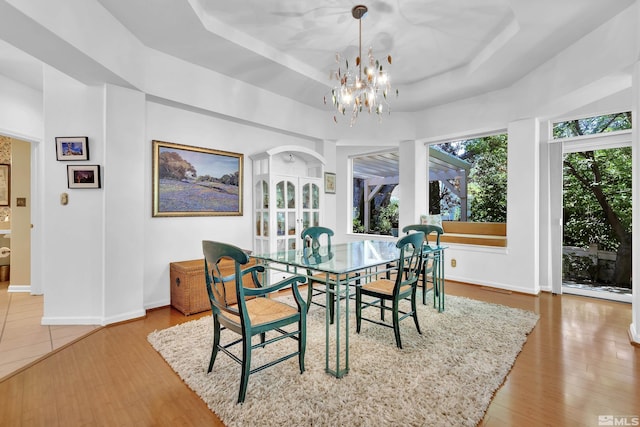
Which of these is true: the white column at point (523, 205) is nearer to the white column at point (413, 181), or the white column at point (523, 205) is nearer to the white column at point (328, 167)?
the white column at point (413, 181)

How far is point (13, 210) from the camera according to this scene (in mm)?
4207

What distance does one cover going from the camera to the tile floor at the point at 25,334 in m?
2.33

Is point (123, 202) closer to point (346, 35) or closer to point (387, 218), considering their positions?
point (346, 35)

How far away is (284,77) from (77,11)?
84.4 inches

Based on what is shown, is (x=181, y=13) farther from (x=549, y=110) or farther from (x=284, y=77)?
(x=549, y=110)

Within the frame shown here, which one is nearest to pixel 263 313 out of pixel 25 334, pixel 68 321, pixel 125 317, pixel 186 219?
pixel 125 317

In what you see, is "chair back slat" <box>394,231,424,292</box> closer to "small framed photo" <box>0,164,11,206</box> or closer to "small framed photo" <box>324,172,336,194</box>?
"small framed photo" <box>324,172,336,194</box>

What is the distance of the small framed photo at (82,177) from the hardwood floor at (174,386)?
1.40m

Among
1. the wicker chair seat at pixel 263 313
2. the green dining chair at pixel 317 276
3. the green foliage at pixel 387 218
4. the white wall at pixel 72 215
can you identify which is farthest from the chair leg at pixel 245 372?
the green foliage at pixel 387 218

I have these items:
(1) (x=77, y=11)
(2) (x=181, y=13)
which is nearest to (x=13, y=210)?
(1) (x=77, y=11)

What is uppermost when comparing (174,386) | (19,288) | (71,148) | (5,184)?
(71,148)

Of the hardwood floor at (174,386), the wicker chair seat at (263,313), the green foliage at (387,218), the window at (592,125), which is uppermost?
the window at (592,125)

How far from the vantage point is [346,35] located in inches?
128

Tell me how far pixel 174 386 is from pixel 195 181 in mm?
2429
